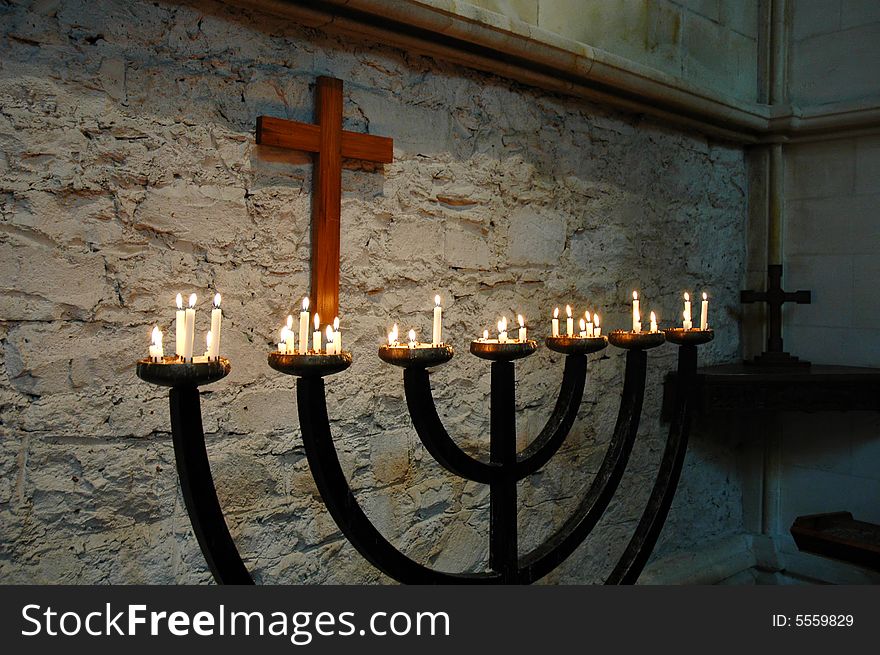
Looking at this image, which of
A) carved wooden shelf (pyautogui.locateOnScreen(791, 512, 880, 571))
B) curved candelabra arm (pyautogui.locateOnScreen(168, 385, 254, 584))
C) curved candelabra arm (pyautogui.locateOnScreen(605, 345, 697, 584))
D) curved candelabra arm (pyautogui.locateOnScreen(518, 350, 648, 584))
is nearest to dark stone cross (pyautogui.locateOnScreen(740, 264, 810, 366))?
carved wooden shelf (pyautogui.locateOnScreen(791, 512, 880, 571))

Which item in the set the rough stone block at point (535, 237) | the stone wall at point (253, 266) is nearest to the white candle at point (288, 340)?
the stone wall at point (253, 266)

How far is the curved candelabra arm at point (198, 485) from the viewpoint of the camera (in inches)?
55.9

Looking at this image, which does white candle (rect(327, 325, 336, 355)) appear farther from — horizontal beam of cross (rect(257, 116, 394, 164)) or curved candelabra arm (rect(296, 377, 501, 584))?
horizontal beam of cross (rect(257, 116, 394, 164))

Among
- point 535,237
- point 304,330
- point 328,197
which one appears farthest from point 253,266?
point 535,237

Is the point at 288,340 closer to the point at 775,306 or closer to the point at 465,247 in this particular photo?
the point at 465,247

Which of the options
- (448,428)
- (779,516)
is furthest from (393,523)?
(779,516)

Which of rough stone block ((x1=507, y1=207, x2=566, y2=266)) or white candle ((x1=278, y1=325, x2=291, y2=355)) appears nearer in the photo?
white candle ((x1=278, y1=325, x2=291, y2=355))

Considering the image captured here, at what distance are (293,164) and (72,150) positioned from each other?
0.58 metres

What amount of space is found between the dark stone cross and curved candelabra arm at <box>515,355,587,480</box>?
1.70m

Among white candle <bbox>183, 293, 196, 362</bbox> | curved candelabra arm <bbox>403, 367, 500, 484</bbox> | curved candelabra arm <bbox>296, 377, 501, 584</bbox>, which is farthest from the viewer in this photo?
curved candelabra arm <bbox>403, 367, 500, 484</bbox>

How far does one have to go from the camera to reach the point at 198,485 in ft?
4.77

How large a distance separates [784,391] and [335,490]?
2232 millimetres

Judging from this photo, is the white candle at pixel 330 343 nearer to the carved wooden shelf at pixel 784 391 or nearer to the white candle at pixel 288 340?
the white candle at pixel 288 340

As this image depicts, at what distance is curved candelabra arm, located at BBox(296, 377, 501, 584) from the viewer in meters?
1.59
